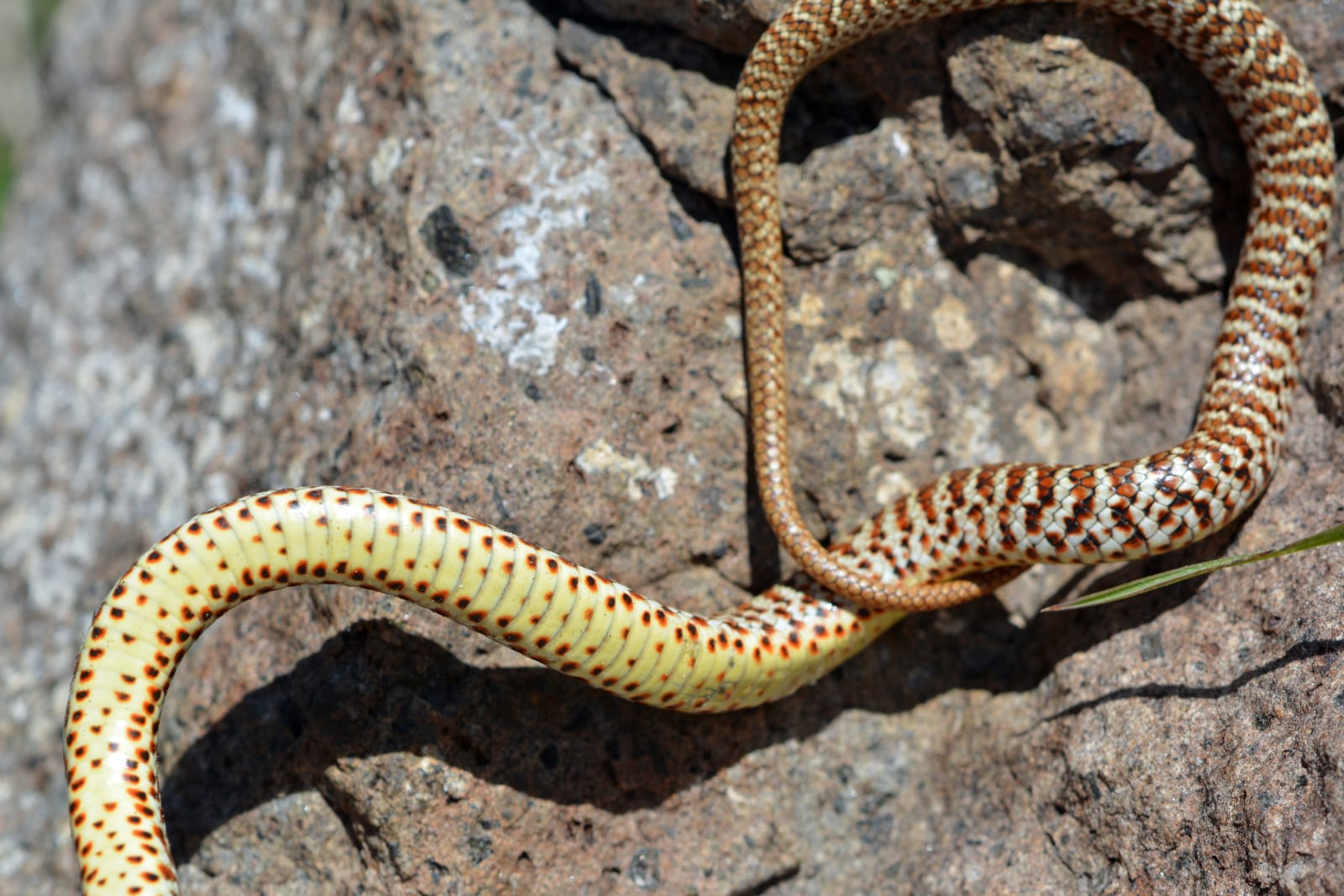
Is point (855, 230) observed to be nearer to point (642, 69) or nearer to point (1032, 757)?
point (642, 69)

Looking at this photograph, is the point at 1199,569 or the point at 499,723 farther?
the point at 499,723

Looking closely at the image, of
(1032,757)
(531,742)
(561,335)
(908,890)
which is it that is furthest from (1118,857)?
(561,335)

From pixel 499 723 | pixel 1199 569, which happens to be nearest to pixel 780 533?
pixel 499 723

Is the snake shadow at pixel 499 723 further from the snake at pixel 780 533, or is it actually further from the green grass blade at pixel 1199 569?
the green grass blade at pixel 1199 569

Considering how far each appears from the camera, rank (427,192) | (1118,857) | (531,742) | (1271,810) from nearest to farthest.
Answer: (1271,810), (1118,857), (531,742), (427,192)

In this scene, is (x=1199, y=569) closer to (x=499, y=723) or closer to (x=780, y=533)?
(x=780, y=533)

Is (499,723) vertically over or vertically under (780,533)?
under

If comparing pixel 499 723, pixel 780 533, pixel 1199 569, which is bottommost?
pixel 499 723
